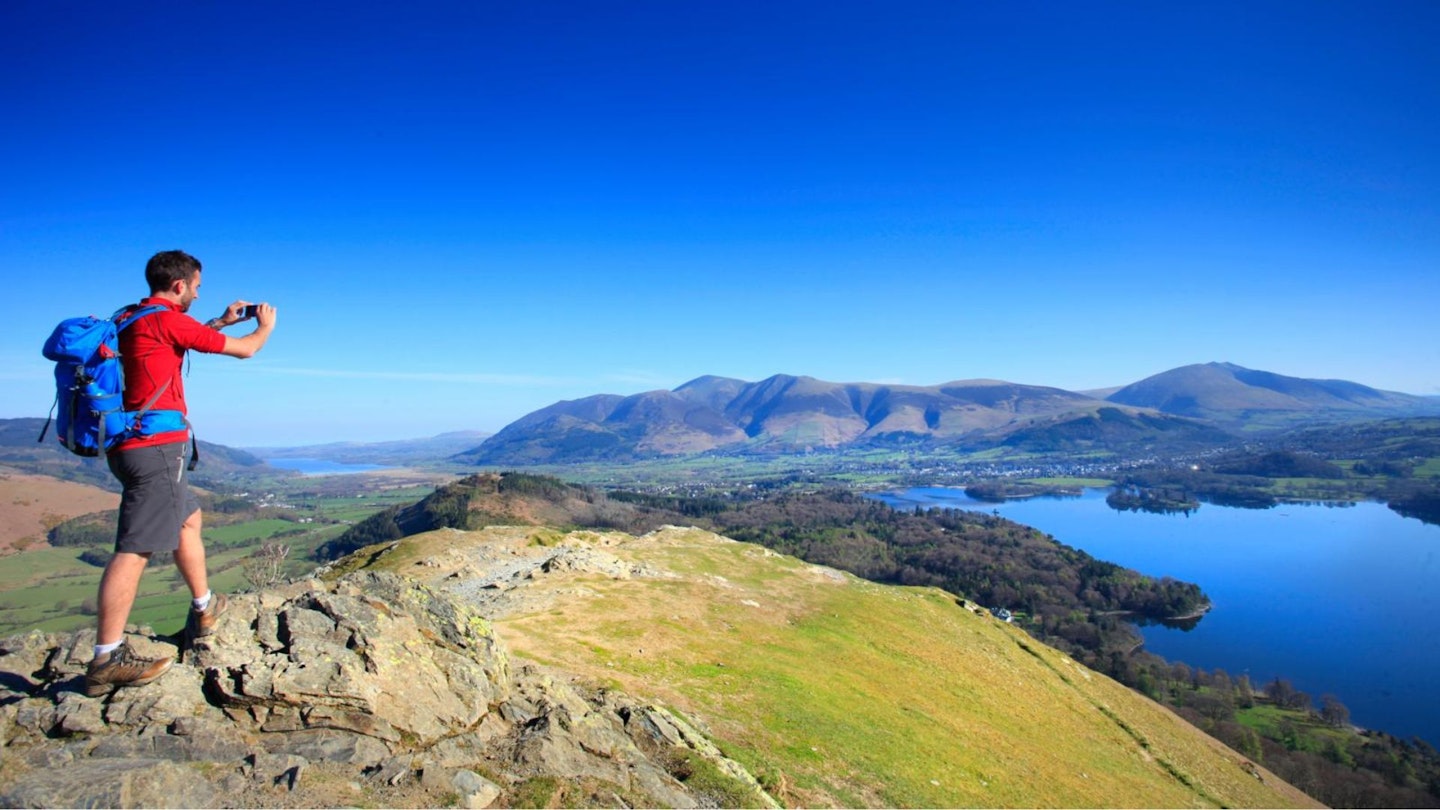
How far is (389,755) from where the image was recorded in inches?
413

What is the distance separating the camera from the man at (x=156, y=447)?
26.7 feet

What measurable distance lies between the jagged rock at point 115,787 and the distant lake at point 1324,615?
126 metres

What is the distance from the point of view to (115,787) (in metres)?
7.91

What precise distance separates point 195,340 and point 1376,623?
578ft

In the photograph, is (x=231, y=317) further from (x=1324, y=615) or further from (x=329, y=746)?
(x=1324, y=615)

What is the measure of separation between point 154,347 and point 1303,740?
4387 inches

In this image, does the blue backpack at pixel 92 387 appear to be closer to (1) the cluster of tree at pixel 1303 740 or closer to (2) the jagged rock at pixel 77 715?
(2) the jagged rock at pixel 77 715

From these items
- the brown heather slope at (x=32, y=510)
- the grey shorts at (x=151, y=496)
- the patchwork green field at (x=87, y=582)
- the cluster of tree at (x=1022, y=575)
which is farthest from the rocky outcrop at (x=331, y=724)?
the brown heather slope at (x=32, y=510)

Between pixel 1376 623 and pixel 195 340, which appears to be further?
pixel 1376 623

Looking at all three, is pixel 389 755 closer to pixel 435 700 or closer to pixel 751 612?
pixel 435 700

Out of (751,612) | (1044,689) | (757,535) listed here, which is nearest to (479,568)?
(751,612)

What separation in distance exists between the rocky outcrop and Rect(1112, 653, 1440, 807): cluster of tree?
84758 mm

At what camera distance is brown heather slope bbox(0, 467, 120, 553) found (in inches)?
6378

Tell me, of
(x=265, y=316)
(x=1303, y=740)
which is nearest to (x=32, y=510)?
(x=265, y=316)
